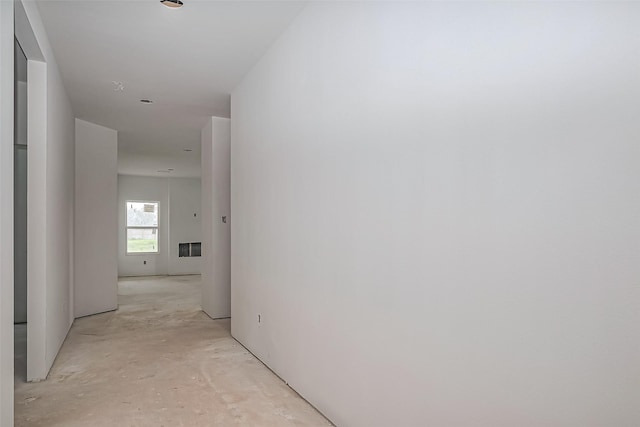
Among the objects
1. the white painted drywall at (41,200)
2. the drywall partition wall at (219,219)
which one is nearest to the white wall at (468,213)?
the white painted drywall at (41,200)

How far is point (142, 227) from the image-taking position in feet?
39.0

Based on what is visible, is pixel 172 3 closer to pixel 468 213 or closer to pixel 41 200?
pixel 41 200

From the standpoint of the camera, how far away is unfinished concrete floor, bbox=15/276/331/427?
2891 millimetres

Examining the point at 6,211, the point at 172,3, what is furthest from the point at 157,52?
the point at 6,211

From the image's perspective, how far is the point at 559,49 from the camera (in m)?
1.37

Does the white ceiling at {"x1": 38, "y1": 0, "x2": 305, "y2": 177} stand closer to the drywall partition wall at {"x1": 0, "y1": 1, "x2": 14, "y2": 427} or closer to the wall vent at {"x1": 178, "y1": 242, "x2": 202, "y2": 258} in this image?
the drywall partition wall at {"x1": 0, "y1": 1, "x2": 14, "y2": 427}

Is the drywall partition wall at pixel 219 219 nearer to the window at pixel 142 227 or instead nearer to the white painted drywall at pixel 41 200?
the white painted drywall at pixel 41 200

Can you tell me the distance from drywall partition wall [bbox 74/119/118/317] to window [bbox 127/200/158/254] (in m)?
5.23

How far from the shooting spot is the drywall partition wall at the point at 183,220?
1202cm

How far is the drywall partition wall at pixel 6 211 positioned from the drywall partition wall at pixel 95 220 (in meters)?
4.39

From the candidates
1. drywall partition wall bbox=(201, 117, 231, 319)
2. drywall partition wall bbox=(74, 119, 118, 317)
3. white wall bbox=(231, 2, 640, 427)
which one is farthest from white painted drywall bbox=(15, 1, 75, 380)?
drywall partition wall bbox=(74, 119, 118, 317)

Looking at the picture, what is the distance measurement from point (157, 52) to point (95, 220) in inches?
140

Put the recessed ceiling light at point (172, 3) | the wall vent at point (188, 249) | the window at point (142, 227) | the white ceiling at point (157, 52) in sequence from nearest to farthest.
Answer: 1. the recessed ceiling light at point (172, 3)
2. the white ceiling at point (157, 52)
3. the window at point (142, 227)
4. the wall vent at point (188, 249)

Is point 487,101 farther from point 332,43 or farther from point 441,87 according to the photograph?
point 332,43
